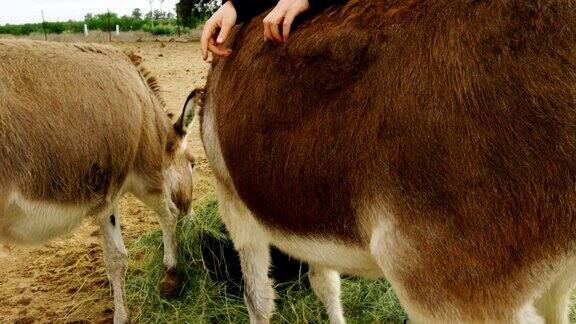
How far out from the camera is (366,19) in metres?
1.62

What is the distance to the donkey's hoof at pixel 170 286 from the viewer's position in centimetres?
370

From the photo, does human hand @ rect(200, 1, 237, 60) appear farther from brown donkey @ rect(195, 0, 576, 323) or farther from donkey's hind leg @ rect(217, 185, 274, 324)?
donkey's hind leg @ rect(217, 185, 274, 324)

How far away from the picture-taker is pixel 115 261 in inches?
145

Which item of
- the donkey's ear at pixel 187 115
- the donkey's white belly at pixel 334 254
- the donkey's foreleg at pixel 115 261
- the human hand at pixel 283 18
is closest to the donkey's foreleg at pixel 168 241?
the donkey's foreleg at pixel 115 261

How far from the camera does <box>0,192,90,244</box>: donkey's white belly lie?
280 cm

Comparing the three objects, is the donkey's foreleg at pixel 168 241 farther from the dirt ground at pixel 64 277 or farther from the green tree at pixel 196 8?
the green tree at pixel 196 8

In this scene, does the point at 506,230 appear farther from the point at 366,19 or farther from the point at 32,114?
the point at 32,114

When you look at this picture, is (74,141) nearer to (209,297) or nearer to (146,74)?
(146,74)

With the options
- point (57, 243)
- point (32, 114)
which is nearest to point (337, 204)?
point (32, 114)

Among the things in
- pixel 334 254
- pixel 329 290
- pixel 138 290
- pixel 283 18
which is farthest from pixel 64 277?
pixel 283 18

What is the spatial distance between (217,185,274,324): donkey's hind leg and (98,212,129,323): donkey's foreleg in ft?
4.38

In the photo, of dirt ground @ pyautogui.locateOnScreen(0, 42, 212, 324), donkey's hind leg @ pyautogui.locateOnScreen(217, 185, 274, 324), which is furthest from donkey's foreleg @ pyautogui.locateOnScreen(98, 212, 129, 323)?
donkey's hind leg @ pyautogui.locateOnScreen(217, 185, 274, 324)

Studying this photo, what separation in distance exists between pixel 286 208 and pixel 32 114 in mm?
1682

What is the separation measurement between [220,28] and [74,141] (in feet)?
4.00
